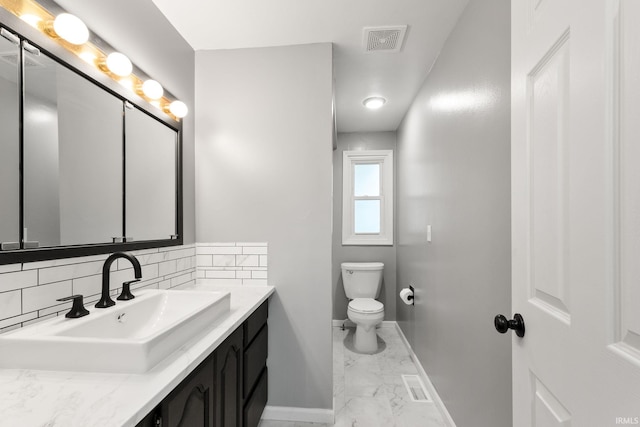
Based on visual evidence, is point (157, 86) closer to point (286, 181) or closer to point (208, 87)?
Result: point (208, 87)

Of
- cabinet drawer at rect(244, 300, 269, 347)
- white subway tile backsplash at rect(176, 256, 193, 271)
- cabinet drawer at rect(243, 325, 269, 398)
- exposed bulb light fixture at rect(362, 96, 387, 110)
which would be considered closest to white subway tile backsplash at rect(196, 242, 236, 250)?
white subway tile backsplash at rect(176, 256, 193, 271)

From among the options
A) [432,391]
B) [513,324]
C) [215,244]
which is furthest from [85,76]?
[432,391]

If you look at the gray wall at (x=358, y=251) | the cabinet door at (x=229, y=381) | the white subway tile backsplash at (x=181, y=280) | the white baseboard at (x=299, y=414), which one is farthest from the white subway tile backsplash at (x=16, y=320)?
the gray wall at (x=358, y=251)

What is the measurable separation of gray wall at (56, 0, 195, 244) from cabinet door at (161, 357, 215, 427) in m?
1.03

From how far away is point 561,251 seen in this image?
60 centimetres

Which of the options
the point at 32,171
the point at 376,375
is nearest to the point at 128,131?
the point at 32,171

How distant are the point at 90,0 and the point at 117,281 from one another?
3.94ft

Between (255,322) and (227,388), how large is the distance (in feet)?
1.34

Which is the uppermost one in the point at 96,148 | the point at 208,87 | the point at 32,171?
the point at 208,87

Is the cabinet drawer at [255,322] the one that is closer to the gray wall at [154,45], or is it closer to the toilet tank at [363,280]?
the gray wall at [154,45]

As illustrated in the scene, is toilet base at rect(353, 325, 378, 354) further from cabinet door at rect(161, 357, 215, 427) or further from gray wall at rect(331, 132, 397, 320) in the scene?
cabinet door at rect(161, 357, 215, 427)

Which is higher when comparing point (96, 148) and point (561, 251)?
point (96, 148)

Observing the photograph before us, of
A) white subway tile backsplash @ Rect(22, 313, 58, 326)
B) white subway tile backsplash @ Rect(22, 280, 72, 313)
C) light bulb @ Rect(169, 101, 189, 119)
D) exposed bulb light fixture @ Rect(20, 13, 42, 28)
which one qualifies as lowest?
white subway tile backsplash @ Rect(22, 313, 58, 326)

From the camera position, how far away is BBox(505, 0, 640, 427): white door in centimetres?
43
